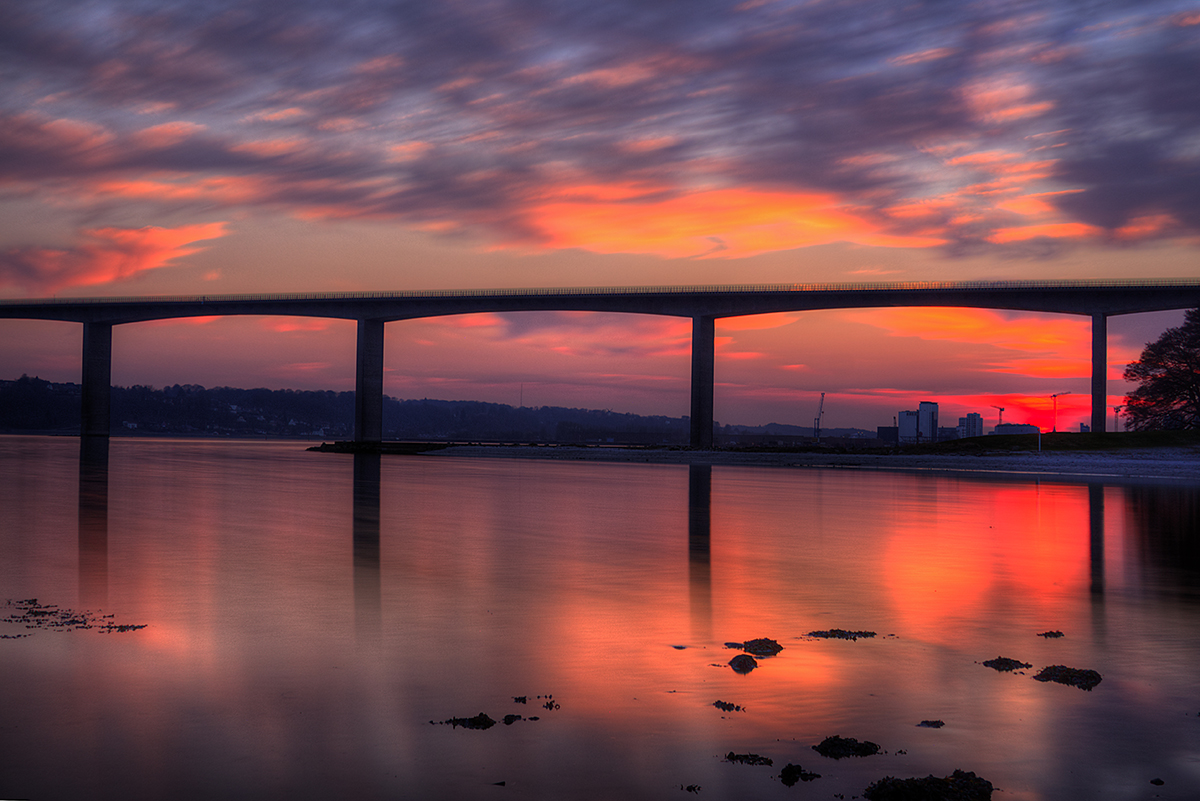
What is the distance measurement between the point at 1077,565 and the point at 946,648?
9.79m

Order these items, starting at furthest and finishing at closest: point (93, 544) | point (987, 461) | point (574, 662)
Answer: point (987, 461), point (93, 544), point (574, 662)

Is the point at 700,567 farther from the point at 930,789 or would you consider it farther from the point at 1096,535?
the point at 1096,535

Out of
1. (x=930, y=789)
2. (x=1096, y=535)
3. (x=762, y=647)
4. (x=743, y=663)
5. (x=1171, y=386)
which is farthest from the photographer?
(x=1171, y=386)

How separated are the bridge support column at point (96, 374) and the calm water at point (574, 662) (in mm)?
122869

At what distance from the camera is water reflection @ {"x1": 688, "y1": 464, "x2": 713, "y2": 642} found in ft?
39.7

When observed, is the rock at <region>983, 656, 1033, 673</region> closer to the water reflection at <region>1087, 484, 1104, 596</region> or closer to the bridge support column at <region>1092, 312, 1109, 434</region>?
the water reflection at <region>1087, 484, 1104, 596</region>

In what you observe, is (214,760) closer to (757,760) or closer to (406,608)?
(757,760)

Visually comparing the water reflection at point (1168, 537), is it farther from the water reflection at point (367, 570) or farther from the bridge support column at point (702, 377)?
the bridge support column at point (702, 377)

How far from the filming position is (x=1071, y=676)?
363 inches

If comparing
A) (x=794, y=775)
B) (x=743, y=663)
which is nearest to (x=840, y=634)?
(x=743, y=663)

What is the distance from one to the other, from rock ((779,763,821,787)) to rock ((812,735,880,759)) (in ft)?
1.34

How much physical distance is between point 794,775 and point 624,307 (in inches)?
4174

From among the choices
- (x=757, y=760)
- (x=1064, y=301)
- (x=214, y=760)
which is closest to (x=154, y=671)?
(x=214, y=760)

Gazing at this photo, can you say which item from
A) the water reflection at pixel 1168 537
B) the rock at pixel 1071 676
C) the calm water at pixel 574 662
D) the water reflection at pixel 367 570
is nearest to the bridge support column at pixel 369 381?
the water reflection at pixel 367 570
